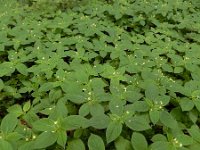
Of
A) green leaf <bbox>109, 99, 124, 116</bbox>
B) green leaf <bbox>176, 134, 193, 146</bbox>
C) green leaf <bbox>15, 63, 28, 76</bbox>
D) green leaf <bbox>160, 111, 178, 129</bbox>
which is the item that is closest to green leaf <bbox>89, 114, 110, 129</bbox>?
green leaf <bbox>109, 99, 124, 116</bbox>

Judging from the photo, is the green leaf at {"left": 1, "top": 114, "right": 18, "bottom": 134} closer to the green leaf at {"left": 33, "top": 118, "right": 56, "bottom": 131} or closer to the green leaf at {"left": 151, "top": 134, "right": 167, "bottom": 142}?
the green leaf at {"left": 33, "top": 118, "right": 56, "bottom": 131}

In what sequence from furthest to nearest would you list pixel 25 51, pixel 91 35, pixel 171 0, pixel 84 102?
pixel 171 0
pixel 91 35
pixel 25 51
pixel 84 102

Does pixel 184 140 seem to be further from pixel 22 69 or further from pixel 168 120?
pixel 22 69

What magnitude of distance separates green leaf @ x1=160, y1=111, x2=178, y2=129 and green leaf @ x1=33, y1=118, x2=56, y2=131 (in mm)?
1096

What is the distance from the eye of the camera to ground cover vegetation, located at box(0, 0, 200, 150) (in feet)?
8.91

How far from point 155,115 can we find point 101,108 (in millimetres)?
558

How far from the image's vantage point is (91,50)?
4703 millimetres

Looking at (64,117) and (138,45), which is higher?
(64,117)

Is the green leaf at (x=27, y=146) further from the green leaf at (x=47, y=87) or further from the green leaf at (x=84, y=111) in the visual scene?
the green leaf at (x=47, y=87)

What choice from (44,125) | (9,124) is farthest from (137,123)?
(9,124)

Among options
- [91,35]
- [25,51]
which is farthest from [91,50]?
[25,51]

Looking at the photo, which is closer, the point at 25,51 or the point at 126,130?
the point at 126,130

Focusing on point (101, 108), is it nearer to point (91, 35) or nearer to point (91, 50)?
point (91, 50)

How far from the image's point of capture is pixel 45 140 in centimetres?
254
